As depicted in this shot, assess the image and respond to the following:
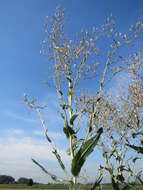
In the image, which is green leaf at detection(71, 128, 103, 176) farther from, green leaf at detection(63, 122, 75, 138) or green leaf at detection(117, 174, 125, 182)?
green leaf at detection(117, 174, 125, 182)

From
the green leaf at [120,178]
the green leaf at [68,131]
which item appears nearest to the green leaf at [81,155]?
the green leaf at [68,131]

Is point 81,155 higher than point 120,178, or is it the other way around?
point 81,155

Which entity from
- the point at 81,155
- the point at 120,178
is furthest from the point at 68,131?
the point at 120,178

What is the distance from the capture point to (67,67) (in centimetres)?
391

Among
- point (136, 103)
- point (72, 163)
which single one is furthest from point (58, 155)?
point (136, 103)

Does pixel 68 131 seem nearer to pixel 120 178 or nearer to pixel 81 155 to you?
pixel 81 155

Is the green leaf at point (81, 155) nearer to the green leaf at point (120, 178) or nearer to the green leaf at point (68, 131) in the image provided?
the green leaf at point (68, 131)

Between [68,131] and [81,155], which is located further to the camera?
[68,131]

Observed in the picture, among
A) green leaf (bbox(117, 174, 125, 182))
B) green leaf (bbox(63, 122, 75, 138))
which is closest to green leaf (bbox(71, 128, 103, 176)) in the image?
green leaf (bbox(63, 122, 75, 138))

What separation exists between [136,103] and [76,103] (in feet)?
5.83

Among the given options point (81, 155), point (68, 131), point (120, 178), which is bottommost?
point (120, 178)

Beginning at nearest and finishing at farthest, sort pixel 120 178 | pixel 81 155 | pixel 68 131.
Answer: pixel 81 155
pixel 68 131
pixel 120 178

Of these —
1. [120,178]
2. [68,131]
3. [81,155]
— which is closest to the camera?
[81,155]

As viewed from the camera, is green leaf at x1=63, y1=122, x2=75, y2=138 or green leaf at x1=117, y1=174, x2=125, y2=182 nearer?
green leaf at x1=63, y1=122, x2=75, y2=138
